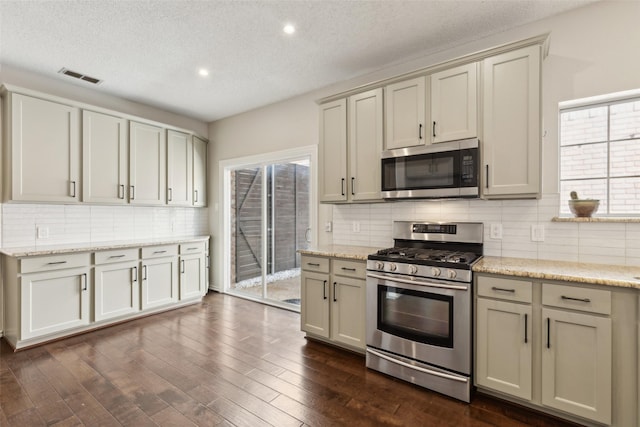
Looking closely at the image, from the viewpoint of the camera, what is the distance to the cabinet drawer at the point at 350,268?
8.84 ft

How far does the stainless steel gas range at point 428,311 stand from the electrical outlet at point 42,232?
11.6ft

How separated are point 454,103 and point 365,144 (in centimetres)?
84

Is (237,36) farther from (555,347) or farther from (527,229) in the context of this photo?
(555,347)

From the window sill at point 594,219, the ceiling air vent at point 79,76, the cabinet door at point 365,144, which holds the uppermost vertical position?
the ceiling air vent at point 79,76

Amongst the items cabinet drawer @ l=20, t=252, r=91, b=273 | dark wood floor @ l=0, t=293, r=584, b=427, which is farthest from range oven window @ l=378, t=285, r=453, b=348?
cabinet drawer @ l=20, t=252, r=91, b=273

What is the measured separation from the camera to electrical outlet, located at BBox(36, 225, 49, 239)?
3352 mm

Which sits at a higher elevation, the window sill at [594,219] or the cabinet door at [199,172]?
the cabinet door at [199,172]

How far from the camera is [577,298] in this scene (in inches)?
71.1

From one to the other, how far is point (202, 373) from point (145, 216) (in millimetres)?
2719

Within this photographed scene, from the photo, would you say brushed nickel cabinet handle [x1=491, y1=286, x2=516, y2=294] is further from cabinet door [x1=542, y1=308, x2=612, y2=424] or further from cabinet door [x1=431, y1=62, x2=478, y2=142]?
cabinet door [x1=431, y1=62, x2=478, y2=142]

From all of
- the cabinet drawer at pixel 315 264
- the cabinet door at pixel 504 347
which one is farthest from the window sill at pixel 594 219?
the cabinet drawer at pixel 315 264

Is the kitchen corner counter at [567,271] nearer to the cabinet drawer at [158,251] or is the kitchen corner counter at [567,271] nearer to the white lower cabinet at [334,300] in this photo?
the white lower cabinet at [334,300]

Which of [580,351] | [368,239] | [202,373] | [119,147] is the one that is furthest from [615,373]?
[119,147]

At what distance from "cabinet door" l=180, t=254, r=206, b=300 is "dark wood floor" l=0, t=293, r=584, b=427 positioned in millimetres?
946
